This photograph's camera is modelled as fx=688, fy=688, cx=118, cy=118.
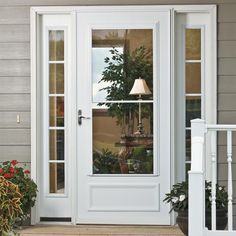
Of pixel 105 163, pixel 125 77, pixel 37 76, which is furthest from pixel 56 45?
pixel 105 163

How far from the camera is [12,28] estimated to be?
679cm

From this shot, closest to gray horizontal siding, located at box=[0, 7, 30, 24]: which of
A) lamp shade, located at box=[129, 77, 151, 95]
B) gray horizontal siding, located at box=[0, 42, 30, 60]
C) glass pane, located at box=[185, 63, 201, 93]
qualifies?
gray horizontal siding, located at box=[0, 42, 30, 60]

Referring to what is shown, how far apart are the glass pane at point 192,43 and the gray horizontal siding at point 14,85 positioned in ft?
5.28

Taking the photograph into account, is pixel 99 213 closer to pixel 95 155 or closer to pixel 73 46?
pixel 95 155

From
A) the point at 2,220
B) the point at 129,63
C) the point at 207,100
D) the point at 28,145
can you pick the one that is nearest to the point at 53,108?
the point at 28,145

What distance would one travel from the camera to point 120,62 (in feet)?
22.3

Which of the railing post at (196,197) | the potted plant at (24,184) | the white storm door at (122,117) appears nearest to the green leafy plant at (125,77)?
the white storm door at (122,117)

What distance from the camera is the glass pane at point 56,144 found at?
6.89m

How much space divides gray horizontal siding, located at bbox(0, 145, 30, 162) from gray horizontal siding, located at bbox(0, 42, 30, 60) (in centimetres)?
89

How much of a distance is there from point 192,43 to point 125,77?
0.74 m

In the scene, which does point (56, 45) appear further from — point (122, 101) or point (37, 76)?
point (122, 101)

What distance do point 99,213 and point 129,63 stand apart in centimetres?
151

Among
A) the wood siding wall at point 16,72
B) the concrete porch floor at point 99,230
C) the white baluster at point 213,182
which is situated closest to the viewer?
the white baluster at point 213,182

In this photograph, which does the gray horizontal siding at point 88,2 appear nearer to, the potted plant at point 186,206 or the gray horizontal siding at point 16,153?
the gray horizontal siding at point 16,153
